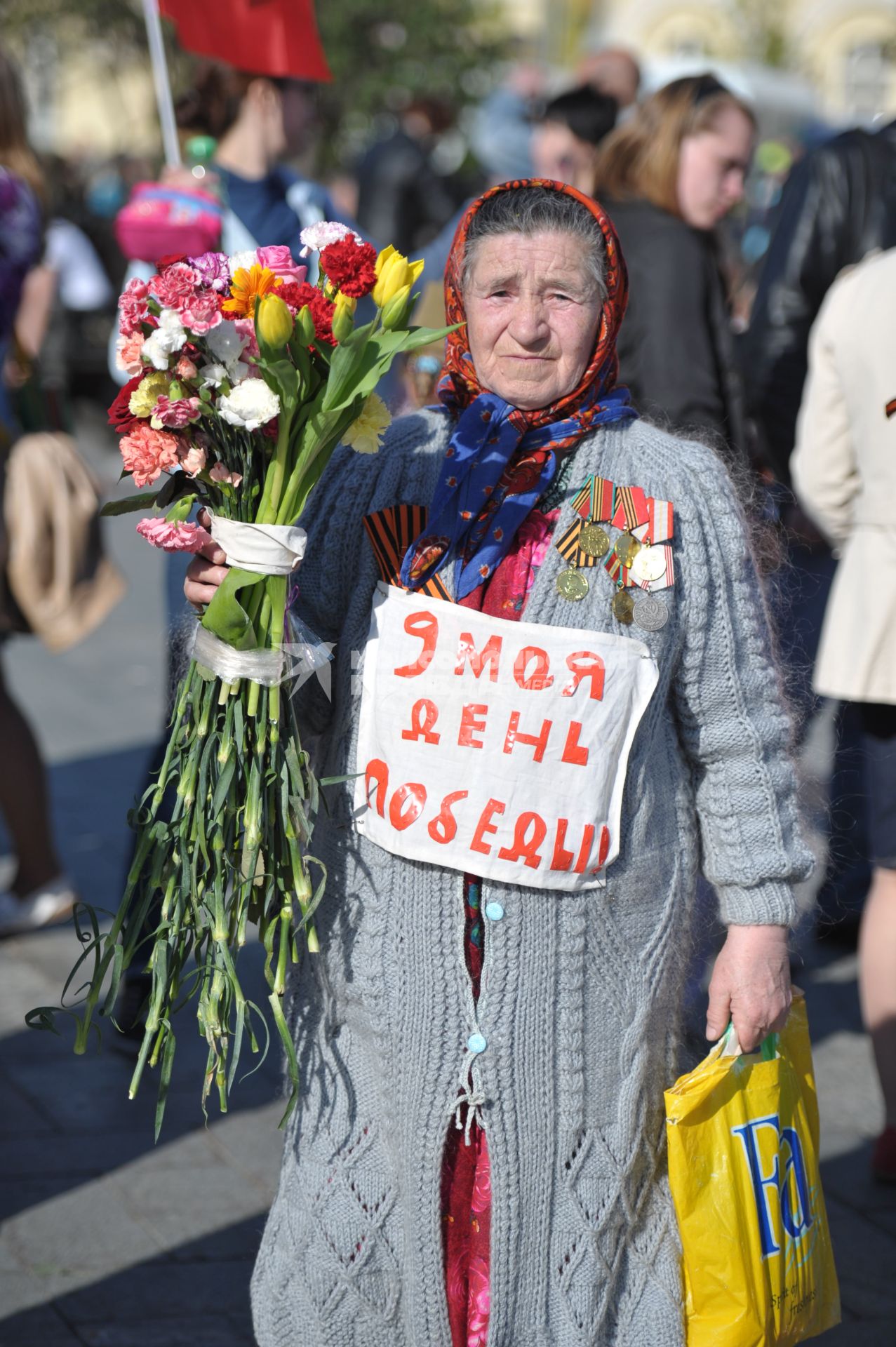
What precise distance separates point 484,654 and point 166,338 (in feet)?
1.93

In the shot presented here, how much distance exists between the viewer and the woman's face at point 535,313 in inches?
87.4

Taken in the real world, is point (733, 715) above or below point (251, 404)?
below

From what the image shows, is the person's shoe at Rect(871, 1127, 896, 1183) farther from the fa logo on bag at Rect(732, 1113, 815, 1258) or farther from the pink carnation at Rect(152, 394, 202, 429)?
the pink carnation at Rect(152, 394, 202, 429)

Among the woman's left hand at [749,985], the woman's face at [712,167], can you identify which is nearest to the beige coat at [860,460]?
the woman's face at [712,167]

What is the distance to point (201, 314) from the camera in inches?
76.7

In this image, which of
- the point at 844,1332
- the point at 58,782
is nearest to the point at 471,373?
the point at 844,1332

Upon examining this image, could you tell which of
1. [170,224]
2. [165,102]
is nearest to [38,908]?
[170,224]

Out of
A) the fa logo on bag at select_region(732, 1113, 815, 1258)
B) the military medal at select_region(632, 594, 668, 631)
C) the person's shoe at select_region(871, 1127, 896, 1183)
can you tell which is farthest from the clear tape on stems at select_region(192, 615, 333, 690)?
the person's shoe at select_region(871, 1127, 896, 1183)

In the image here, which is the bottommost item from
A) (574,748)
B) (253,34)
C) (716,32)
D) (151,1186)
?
(151,1186)

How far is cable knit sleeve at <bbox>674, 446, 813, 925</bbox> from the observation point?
2.32 metres

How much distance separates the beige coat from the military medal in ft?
4.59

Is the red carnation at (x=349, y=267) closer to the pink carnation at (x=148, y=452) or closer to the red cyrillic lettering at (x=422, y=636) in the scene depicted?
the pink carnation at (x=148, y=452)

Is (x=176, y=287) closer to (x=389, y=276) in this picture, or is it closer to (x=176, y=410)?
(x=176, y=410)

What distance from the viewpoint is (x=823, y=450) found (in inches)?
147
